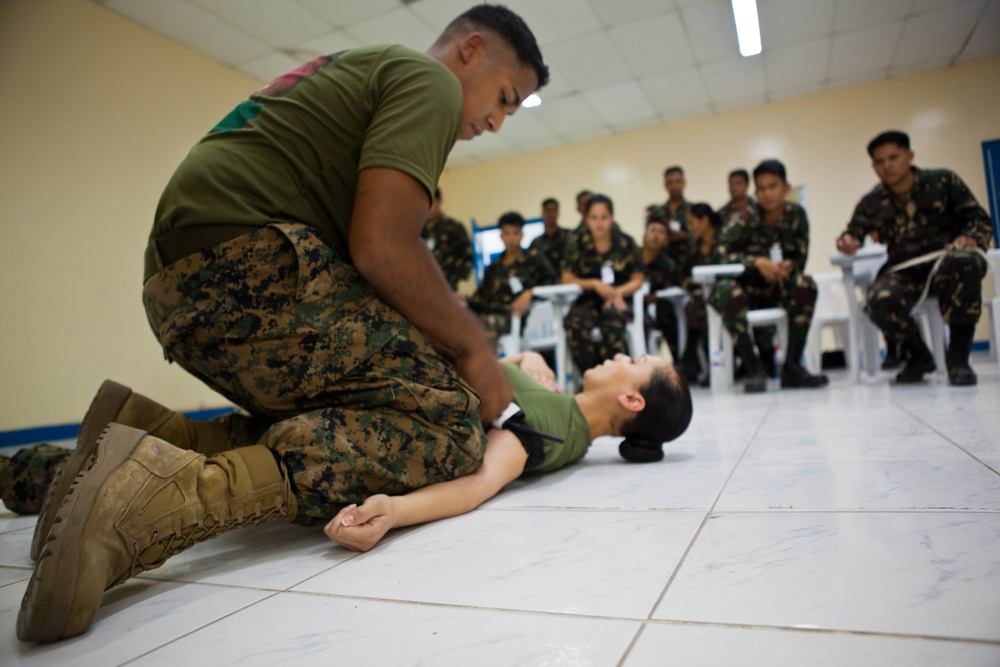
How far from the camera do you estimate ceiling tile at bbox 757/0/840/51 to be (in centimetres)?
446

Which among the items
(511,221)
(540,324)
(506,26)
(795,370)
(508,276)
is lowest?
(795,370)

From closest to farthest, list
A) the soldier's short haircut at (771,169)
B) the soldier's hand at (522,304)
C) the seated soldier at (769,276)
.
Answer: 1. the seated soldier at (769,276)
2. the soldier's short haircut at (771,169)
3. the soldier's hand at (522,304)

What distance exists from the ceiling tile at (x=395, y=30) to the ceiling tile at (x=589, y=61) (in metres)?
0.99

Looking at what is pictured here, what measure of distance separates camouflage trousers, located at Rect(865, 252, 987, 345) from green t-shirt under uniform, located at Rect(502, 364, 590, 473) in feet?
7.16

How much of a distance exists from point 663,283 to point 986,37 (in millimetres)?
3659

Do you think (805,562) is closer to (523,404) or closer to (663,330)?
(523,404)

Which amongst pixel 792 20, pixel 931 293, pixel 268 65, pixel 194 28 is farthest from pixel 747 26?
pixel 194 28

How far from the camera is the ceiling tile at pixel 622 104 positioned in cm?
575

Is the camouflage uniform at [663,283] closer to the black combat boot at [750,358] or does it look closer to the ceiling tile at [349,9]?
the black combat boot at [750,358]

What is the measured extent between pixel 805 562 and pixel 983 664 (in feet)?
0.79

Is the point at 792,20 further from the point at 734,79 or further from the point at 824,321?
the point at 824,321

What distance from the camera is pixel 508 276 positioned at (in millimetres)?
4551

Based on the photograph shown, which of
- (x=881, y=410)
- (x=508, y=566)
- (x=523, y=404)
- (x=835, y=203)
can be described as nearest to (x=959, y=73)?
(x=835, y=203)

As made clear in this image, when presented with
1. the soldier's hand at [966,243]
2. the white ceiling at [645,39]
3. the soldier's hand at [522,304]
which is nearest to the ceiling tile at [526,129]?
the white ceiling at [645,39]
